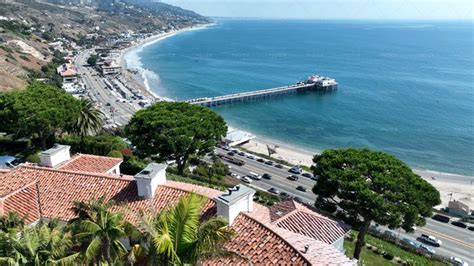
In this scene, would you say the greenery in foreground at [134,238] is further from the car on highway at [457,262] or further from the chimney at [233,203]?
the car on highway at [457,262]

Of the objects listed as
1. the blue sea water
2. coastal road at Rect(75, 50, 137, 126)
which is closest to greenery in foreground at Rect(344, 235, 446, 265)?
the blue sea water

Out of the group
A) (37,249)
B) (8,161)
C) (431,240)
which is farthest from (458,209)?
(37,249)

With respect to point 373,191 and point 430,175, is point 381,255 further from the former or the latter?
point 430,175

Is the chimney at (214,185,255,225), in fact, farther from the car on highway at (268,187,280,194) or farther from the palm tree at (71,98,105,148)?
the car on highway at (268,187,280,194)

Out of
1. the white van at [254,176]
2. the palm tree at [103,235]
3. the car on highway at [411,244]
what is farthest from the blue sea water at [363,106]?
the palm tree at [103,235]

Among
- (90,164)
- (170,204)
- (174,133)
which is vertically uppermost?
A: (170,204)

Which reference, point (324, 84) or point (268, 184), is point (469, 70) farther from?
point (268, 184)
